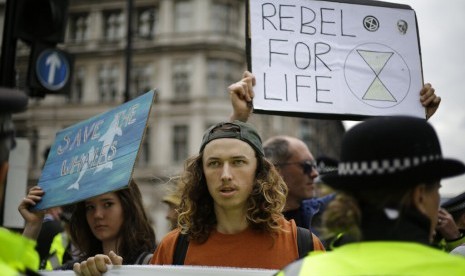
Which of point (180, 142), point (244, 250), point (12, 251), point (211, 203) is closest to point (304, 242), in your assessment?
point (244, 250)

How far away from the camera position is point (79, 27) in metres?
39.0

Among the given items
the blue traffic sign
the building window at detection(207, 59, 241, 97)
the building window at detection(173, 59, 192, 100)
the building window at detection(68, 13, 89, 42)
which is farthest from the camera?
the building window at detection(68, 13, 89, 42)

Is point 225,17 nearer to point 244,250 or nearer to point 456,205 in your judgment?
point 456,205

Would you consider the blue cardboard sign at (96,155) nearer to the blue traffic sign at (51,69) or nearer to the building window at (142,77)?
the blue traffic sign at (51,69)

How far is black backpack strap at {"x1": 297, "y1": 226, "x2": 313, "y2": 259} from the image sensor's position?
291cm

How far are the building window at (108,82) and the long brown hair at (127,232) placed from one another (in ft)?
110

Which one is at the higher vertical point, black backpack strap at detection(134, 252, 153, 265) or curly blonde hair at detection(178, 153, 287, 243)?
curly blonde hair at detection(178, 153, 287, 243)

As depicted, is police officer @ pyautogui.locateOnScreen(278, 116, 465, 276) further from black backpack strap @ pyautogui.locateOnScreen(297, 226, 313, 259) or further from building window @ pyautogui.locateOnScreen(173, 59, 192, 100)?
building window @ pyautogui.locateOnScreen(173, 59, 192, 100)

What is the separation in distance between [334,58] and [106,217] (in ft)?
5.22

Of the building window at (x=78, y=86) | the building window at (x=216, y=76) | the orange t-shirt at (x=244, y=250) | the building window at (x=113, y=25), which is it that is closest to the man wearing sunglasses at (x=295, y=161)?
the orange t-shirt at (x=244, y=250)

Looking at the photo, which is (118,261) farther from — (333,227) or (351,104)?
(351,104)

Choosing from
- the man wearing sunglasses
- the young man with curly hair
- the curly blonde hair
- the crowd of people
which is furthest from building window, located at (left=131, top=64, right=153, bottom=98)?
the young man with curly hair

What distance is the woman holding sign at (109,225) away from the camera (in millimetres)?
3611

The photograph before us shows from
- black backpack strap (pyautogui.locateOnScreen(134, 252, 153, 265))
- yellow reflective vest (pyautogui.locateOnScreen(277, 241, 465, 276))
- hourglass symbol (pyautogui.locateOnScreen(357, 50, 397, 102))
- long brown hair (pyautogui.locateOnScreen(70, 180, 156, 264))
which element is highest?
hourglass symbol (pyautogui.locateOnScreen(357, 50, 397, 102))
